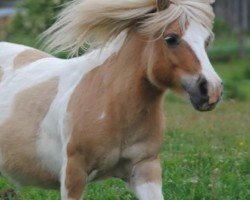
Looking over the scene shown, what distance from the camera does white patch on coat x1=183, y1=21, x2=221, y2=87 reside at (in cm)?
548

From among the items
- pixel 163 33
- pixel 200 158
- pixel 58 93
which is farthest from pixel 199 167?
pixel 163 33

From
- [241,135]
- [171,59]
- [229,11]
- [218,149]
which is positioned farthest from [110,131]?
[229,11]

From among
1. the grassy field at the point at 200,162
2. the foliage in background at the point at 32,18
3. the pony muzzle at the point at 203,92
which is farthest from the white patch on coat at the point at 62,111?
the foliage in background at the point at 32,18

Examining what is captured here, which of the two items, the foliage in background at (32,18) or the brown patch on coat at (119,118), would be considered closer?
the brown patch on coat at (119,118)

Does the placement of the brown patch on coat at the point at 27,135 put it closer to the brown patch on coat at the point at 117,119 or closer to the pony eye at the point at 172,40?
the brown patch on coat at the point at 117,119

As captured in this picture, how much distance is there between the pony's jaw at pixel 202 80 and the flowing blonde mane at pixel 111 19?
0.09 metres

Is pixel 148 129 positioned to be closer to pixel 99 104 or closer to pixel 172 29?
pixel 99 104

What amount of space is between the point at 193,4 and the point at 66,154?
131 cm

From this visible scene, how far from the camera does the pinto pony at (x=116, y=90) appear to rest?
575cm

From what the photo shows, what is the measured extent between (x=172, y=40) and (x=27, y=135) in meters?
1.47

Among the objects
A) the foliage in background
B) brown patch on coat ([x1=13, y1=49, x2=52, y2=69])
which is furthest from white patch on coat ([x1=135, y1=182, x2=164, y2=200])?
the foliage in background

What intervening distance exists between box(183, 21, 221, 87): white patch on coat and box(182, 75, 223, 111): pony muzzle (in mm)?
27

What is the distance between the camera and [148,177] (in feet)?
20.4

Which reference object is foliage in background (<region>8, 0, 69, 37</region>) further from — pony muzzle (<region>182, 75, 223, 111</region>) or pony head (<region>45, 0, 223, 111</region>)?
pony muzzle (<region>182, 75, 223, 111</region>)
